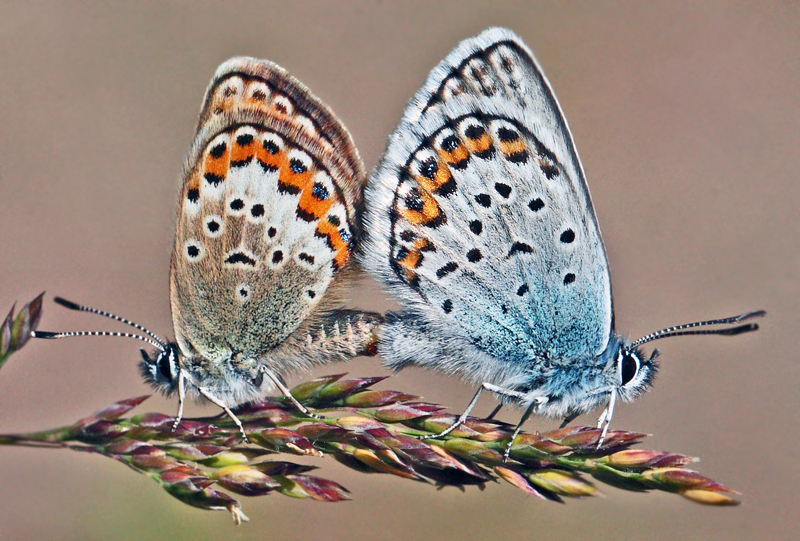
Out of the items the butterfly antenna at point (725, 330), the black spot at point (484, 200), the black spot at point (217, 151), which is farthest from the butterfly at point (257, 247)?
the butterfly antenna at point (725, 330)

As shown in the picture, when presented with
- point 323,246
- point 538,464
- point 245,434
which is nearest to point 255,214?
point 323,246

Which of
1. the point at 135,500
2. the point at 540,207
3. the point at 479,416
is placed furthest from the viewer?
the point at 135,500

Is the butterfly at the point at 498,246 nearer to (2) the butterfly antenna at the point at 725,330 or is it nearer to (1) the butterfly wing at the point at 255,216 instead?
(2) the butterfly antenna at the point at 725,330

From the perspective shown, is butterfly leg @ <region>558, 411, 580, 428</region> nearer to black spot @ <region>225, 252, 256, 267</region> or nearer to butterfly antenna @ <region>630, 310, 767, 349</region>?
butterfly antenna @ <region>630, 310, 767, 349</region>

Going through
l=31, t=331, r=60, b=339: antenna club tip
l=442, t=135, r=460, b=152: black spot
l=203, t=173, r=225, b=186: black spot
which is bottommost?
l=31, t=331, r=60, b=339: antenna club tip

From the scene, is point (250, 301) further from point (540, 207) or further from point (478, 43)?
point (478, 43)

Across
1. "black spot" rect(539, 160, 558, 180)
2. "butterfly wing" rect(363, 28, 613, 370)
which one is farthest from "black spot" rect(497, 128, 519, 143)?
"black spot" rect(539, 160, 558, 180)
